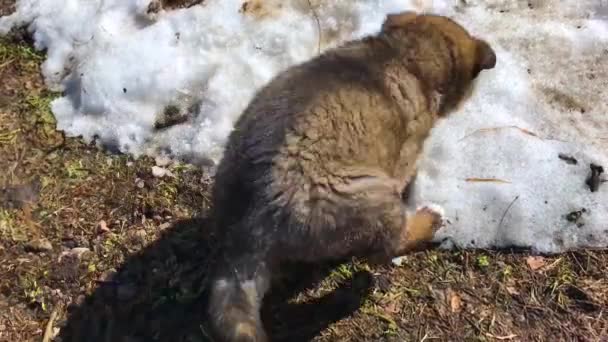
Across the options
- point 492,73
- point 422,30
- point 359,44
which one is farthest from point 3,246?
point 492,73

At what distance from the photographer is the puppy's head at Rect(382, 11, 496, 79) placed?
12.6 feet

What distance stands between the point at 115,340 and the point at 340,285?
52.6 inches

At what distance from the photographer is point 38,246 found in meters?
4.00

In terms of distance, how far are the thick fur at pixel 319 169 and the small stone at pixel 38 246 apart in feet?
4.53

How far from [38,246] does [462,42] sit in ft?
9.46

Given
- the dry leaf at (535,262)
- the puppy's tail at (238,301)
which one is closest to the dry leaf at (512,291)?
the dry leaf at (535,262)

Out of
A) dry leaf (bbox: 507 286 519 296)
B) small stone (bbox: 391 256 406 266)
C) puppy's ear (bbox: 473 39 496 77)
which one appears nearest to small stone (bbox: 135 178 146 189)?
small stone (bbox: 391 256 406 266)

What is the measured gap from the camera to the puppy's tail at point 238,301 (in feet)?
9.57

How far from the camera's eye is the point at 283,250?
10.2 ft

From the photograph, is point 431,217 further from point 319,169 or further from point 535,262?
point 319,169

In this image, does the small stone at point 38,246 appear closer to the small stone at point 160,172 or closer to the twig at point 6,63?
the small stone at point 160,172

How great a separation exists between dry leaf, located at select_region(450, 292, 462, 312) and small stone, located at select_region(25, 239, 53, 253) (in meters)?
2.46

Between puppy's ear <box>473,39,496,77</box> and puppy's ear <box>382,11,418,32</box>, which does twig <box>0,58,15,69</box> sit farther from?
puppy's ear <box>473,39,496,77</box>

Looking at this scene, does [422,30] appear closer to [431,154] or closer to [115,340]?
[431,154]
